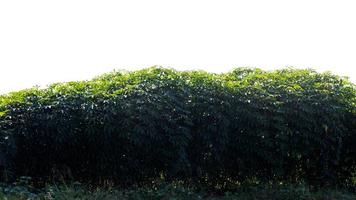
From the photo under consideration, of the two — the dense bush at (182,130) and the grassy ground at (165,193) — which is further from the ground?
the dense bush at (182,130)

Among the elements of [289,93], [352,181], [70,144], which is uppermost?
[289,93]

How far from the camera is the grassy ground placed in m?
6.82

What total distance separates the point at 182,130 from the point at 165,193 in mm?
976

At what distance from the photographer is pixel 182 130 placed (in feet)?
25.7

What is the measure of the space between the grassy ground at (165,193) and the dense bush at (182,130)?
1.11 feet

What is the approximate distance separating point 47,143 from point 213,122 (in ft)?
8.01

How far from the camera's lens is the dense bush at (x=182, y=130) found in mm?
7676

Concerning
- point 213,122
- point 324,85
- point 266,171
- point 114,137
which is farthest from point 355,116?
point 114,137

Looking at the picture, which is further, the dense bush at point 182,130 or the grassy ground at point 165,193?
the dense bush at point 182,130

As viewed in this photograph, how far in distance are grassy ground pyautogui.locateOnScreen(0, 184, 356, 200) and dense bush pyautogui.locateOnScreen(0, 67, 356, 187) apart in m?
0.34

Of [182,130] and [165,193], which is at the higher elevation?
[182,130]

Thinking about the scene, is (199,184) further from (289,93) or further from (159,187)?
(289,93)

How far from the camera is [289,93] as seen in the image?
8.38m

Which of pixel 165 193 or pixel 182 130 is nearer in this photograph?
pixel 165 193
